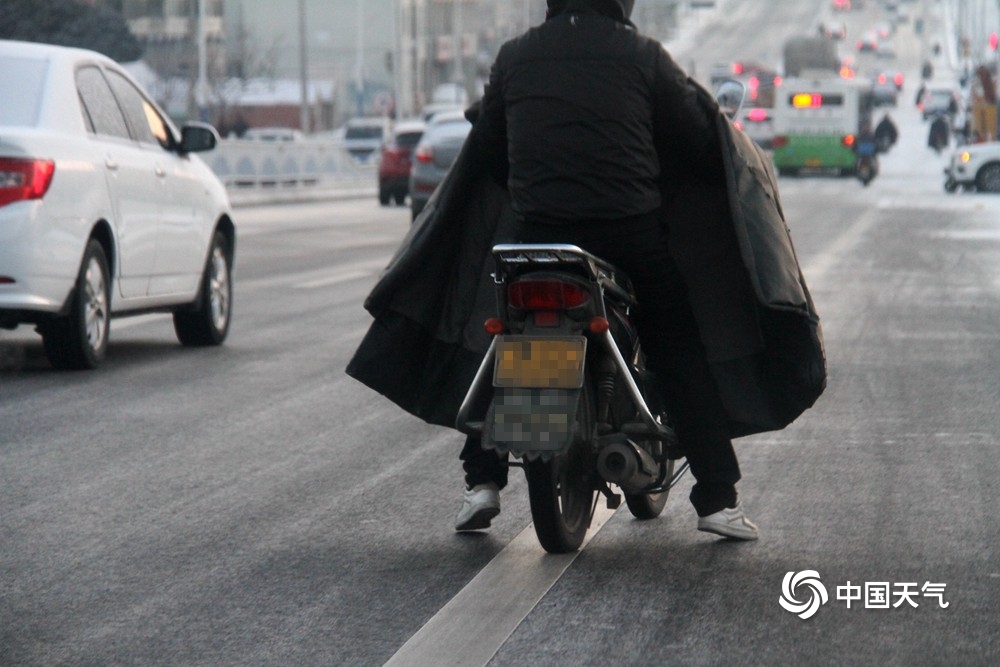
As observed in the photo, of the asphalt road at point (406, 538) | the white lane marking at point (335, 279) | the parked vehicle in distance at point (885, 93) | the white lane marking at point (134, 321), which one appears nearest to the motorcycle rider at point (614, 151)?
the asphalt road at point (406, 538)

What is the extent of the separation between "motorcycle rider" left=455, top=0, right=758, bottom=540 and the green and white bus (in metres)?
49.2

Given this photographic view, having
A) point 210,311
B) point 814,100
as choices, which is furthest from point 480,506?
point 814,100

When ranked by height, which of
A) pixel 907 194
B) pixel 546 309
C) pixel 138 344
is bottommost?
pixel 907 194

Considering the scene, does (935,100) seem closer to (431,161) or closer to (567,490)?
(431,161)

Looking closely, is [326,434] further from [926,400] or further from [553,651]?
[553,651]

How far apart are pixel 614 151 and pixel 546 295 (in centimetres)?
45

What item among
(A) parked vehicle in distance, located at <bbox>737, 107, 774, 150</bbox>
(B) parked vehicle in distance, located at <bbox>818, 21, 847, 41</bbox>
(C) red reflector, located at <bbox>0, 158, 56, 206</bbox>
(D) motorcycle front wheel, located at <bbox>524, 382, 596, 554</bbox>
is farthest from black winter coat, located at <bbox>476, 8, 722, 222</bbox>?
(B) parked vehicle in distance, located at <bbox>818, 21, 847, 41</bbox>

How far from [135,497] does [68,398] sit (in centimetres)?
270

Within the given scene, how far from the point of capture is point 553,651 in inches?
180

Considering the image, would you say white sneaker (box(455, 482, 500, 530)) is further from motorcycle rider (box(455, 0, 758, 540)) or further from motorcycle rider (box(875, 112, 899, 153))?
motorcycle rider (box(875, 112, 899, 153))

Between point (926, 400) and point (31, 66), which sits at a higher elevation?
point (31, 66)

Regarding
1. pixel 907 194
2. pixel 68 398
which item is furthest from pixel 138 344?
pixel 907 194

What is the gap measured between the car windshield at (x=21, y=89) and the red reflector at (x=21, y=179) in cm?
39

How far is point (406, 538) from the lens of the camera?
5930 mm
